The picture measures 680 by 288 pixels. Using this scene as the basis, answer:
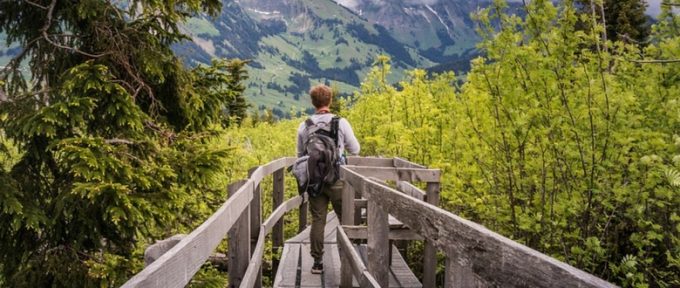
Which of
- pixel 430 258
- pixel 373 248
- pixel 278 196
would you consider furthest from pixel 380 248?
pixel 278 196

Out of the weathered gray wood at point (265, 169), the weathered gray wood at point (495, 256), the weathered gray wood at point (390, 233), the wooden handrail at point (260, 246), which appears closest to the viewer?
the weathered gray wood at point (495, 256)

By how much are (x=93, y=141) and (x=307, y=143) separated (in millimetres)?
2291

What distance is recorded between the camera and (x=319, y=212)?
20.6ft

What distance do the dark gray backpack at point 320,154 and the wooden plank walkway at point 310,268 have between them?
1.05 meters

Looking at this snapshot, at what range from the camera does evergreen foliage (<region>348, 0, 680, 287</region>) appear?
4.28m

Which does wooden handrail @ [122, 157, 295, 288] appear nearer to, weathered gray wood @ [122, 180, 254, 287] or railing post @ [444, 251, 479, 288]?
weathered gray wood @ [122, 180, 254, 287]

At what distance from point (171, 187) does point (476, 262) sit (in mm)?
5202

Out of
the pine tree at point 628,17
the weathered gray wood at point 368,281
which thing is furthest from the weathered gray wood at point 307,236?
the pine tree at point 628,17

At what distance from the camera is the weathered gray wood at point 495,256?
1.34m

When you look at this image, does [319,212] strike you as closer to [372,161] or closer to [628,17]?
[372,161]

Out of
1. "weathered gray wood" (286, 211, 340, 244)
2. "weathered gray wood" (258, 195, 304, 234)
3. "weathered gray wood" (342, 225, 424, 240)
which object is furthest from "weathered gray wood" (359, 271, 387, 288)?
"weathered gray wood" (286, 211, 340, 244)

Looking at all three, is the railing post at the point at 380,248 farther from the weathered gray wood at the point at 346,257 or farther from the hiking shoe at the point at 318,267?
the hiking shoe at the point at 318,267

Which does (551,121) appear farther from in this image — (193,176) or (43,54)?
(43,54)

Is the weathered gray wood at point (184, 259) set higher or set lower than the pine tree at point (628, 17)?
lower
